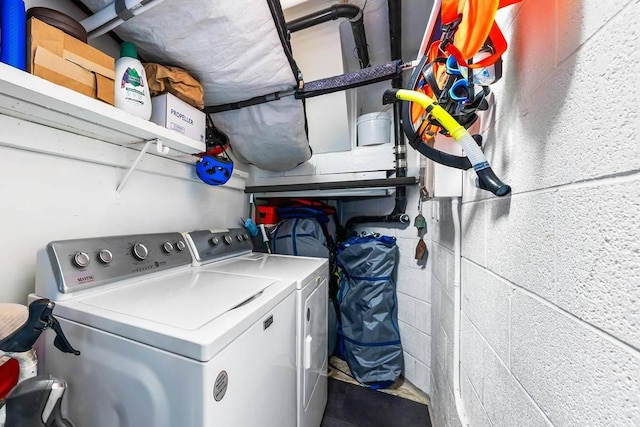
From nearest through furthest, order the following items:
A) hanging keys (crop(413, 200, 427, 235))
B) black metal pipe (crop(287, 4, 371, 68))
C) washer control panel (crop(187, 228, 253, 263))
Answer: washer control panel (crop(187, 228, 253, 263))
black metal pipe (crop(287, 4, 371, 68))
hanging keys (crop(413, 200, 427, 235))

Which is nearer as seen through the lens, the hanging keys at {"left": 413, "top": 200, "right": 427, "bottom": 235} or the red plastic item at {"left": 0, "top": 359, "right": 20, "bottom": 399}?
the red plastic item at {"left": 0, "top": 359, "right": 20, "bottom": 399}

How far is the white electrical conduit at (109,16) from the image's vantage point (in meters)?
0.71

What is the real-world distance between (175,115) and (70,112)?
0.34 metres

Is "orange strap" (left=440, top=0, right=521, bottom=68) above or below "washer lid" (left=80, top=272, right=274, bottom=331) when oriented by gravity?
above

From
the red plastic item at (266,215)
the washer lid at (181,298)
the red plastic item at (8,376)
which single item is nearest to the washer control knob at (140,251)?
the washer lid at (181,298)

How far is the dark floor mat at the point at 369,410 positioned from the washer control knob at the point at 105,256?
1.53 meters

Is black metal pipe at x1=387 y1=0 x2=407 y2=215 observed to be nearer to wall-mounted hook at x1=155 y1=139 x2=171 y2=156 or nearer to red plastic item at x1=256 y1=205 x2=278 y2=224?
red plastic item at x1=256 y1=205 x2=278 y2=224

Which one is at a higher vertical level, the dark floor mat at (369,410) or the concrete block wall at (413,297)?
the concrete block wall at (413,297)

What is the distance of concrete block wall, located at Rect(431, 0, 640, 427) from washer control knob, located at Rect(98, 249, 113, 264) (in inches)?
47.9

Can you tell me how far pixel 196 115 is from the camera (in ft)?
3.59

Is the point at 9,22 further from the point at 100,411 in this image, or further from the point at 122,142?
the point at 100,411

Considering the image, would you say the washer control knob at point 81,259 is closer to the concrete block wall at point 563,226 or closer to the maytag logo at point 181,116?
the maytag logo at point 181,116

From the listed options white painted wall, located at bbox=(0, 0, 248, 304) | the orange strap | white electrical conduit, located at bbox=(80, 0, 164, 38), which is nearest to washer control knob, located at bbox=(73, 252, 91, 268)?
white painted wall, located at bbox=(0, 0, 248, 304)

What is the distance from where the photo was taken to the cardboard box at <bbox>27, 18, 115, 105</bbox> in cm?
61
